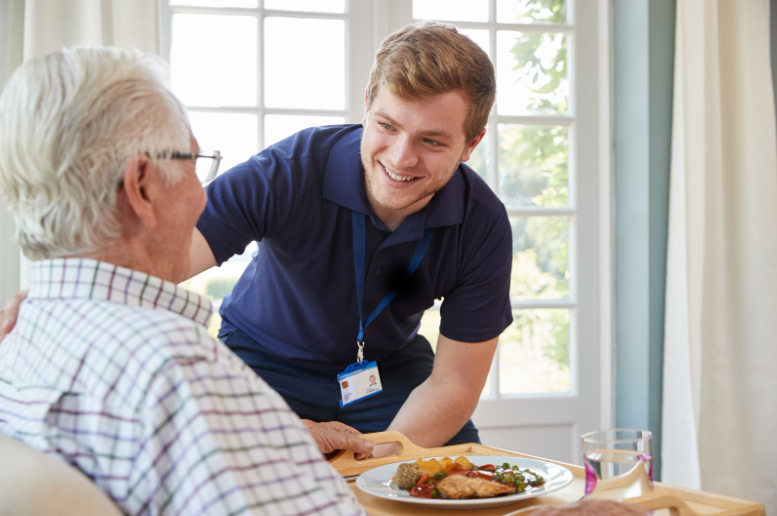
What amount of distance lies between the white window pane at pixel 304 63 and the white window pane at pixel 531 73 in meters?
0.69

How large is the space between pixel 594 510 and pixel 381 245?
3.68 ft

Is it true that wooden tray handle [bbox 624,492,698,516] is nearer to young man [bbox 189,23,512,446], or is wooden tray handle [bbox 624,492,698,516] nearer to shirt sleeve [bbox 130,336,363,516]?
shirt sleeve [bbox 130,336,363,516]

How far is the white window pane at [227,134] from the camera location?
294 centimetres

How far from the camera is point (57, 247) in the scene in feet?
2.99

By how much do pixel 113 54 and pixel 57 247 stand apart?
247 millimetres

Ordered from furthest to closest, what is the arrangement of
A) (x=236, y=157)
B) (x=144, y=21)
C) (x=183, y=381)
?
(x=236, y=157)
(x=144, y=21)
(x=183, y=381)

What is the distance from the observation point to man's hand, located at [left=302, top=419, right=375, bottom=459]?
4.57ft

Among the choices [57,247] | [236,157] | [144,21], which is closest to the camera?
[57,247]

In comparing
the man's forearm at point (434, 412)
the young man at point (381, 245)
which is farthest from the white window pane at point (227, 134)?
the man's forearm at point (434, 412)

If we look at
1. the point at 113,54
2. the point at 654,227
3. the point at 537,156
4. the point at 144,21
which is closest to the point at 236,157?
the point at 144,21

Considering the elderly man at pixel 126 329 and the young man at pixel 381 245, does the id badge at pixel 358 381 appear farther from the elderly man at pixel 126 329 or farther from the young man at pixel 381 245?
the elderly man at pixel 126 329

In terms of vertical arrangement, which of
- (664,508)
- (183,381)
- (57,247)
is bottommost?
(664,508)

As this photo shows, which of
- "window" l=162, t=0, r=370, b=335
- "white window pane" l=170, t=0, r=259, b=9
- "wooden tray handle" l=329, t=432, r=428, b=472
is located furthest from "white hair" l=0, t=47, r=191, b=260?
"white window pane" l=170, t=0, r=259, b=9

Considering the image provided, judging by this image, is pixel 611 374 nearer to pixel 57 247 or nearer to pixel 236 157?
pixel 236 157
